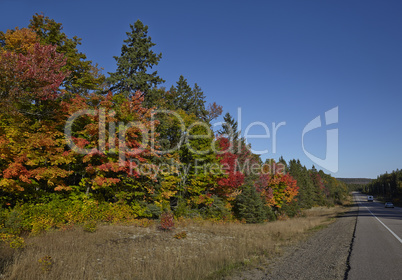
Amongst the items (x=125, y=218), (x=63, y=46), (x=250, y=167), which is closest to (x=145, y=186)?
(x=125, y=218)

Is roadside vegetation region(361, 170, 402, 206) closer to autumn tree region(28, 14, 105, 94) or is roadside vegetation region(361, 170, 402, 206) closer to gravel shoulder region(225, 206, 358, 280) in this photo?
gravel shoulder region(225, 206, 358, 280)

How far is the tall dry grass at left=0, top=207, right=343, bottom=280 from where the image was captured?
8273 mm

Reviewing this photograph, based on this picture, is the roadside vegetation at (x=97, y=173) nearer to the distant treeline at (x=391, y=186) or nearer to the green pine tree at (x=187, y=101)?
the green pine tree at (x=187, y=101)

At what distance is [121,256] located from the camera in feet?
35.7

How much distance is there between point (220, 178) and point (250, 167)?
13.5 meters

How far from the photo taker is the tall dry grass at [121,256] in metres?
8.27

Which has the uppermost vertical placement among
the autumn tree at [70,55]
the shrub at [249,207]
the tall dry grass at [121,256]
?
the autumn tree at [70,55]

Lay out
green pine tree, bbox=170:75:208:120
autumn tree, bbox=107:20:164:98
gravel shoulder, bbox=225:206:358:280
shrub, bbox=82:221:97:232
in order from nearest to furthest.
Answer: gravel shoulder, bbox=225:206:358:280 < shrub, bbox=82:221:97:232 < autumn tree, bbox=107:20:164:98 < green pine tree, bbox=170:75:208:120

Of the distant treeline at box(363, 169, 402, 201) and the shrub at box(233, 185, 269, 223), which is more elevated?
the shrub at box(233, 185, 269, 223)

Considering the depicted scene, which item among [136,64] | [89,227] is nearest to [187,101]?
[136,64]

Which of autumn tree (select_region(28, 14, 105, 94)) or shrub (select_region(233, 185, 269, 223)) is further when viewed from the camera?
shrub (select_region(233, 185, 269, 223))

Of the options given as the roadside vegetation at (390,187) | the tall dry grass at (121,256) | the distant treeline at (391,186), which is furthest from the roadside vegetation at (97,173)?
the distant treeline at (391,186)

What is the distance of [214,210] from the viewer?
2867 cm

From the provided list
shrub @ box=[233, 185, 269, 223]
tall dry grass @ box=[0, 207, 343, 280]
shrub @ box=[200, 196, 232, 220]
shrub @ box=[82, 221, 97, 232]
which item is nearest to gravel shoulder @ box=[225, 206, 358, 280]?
tall dry grass @ box=[0, 207, 343, 280]
